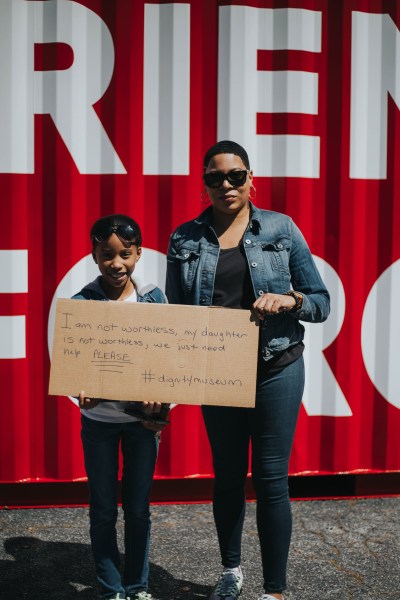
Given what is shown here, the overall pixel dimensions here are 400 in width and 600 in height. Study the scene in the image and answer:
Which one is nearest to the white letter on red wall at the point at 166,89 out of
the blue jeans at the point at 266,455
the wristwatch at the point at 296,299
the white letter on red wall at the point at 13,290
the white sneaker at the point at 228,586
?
the white letter on red wall at the point at 13,290

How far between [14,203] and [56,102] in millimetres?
571

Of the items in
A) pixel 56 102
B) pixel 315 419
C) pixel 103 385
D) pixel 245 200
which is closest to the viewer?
pixel 103 385

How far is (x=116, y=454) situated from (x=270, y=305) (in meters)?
0.81

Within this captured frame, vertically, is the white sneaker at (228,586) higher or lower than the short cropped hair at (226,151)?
lower

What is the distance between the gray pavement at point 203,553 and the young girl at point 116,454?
1.16ft

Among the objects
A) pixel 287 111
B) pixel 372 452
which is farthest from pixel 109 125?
pixel 372 452

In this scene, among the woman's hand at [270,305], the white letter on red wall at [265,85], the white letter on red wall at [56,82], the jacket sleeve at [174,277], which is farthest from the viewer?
the white letter on red wall at [265,85]

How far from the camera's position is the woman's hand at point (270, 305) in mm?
2355

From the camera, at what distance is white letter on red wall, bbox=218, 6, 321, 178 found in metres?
3.68

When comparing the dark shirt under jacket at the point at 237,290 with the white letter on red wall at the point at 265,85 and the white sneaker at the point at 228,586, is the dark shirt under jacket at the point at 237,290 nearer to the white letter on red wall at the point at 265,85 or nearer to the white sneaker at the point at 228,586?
the white sneaker at the point at 228,586

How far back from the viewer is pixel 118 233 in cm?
245

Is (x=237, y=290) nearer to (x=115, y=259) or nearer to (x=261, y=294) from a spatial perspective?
(x=261, y=294)

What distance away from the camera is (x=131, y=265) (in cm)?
250

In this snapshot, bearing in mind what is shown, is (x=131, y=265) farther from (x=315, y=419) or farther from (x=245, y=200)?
(x=315, y=419)
